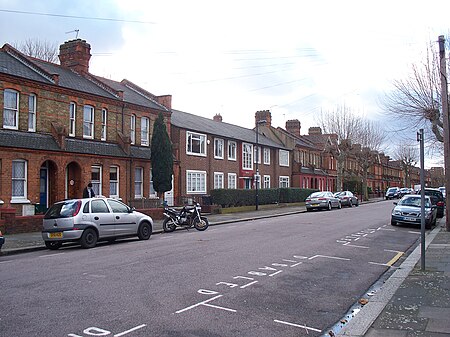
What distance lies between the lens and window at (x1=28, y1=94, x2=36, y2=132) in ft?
76.1

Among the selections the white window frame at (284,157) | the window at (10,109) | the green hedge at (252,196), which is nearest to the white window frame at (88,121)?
the window at (10,109)

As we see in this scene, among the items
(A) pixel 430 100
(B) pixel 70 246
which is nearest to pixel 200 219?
(B) pixel 70 246

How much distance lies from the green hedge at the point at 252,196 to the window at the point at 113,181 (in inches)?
297

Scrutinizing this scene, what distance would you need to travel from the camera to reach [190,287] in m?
8.14

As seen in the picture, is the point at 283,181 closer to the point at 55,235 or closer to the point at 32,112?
the point at 32,112

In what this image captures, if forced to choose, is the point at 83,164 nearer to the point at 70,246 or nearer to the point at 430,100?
the point at 70,246

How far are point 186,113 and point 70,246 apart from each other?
28.3 metres

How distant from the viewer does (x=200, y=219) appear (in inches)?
787

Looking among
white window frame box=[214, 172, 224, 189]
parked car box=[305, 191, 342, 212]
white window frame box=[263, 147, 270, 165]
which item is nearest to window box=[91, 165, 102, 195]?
white window frame box=[214, 172, 224, 189]

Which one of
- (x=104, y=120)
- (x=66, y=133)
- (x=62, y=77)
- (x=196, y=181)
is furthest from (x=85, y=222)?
(x=196, y=181)

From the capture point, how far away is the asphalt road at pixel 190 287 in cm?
603

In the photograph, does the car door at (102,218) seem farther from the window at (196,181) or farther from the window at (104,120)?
the window at (196,181)

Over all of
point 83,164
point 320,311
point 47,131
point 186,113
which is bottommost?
point 320,311

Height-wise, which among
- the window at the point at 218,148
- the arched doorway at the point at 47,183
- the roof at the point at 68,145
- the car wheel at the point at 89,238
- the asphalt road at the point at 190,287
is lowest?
the asphalt road at the point at 190,287
